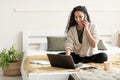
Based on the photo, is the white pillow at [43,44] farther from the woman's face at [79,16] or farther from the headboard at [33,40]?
the woman's face at [79,16]

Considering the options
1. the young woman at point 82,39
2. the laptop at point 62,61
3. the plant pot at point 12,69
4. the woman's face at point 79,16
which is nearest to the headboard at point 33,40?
the plant pot at point 12,69

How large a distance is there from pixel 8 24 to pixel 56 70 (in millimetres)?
1841

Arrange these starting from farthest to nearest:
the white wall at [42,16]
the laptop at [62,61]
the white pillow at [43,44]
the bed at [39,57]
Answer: the white wall at [42,16] → the white pillow at [43,44] → the laptop at [62,61] → the bed at [39,57]

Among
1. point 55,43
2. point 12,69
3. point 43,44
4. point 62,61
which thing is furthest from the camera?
point 43,44

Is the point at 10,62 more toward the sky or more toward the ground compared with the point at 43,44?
more toward the ground

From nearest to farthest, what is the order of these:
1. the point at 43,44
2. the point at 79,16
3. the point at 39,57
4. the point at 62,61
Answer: the point at 62,61, the point at 79,16, the point at 39,57, the point at 43,44

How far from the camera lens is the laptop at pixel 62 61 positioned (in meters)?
2.49

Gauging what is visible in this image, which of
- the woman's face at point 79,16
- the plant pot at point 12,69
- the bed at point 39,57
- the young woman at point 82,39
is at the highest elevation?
the woman's face at point 79,16

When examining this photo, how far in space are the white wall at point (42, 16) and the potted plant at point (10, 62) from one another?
313 millimetres

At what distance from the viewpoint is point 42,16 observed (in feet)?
13.6

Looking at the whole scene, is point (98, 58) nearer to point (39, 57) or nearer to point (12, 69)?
point (39, 57)

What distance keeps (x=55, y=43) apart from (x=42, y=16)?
0.56 m

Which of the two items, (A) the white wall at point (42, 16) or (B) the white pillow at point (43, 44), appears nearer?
(B) the white pillow at point (43, 44)

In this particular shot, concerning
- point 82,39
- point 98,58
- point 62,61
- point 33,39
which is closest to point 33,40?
point 33,39
